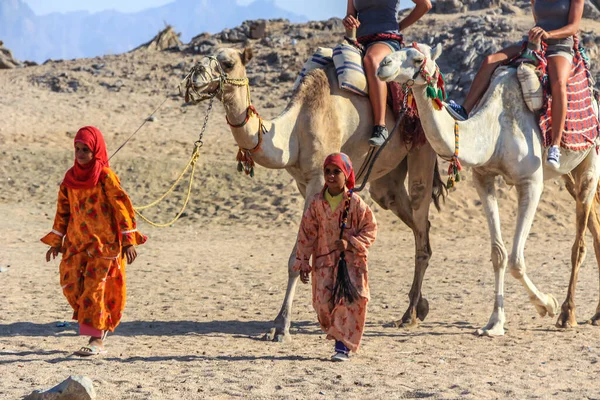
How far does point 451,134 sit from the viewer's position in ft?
22.1

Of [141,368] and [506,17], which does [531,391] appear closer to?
[141,368]

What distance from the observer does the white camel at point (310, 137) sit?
280 inches

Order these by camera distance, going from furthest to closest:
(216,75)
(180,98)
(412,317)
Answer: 1. (180,98)
2. (412,317)
3. (216,75)

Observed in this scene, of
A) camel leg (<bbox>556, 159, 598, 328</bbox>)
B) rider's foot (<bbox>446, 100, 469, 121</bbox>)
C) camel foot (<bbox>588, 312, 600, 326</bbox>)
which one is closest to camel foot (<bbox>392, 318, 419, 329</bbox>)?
camel leg (<bbox>556, 159, 598, 328</bbox>)

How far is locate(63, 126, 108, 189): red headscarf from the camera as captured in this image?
6.16 metres

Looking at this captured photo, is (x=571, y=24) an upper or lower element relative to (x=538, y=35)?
upper

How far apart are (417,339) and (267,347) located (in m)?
1.23

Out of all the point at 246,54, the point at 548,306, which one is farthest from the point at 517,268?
the point at 246,54

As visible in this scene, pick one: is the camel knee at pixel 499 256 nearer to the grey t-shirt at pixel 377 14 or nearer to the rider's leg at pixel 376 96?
the rider's leg at pixel 376 96

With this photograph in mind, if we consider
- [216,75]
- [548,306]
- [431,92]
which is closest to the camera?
[431,92]

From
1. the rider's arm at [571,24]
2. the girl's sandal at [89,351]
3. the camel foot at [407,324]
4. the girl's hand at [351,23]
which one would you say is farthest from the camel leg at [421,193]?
the girl's sandal at [89,351]

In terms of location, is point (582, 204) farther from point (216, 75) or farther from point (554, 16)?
point (216, 75)

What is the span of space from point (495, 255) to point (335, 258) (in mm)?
1796

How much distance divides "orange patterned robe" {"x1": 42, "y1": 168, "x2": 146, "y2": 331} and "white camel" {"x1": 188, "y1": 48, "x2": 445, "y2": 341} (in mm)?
1188
